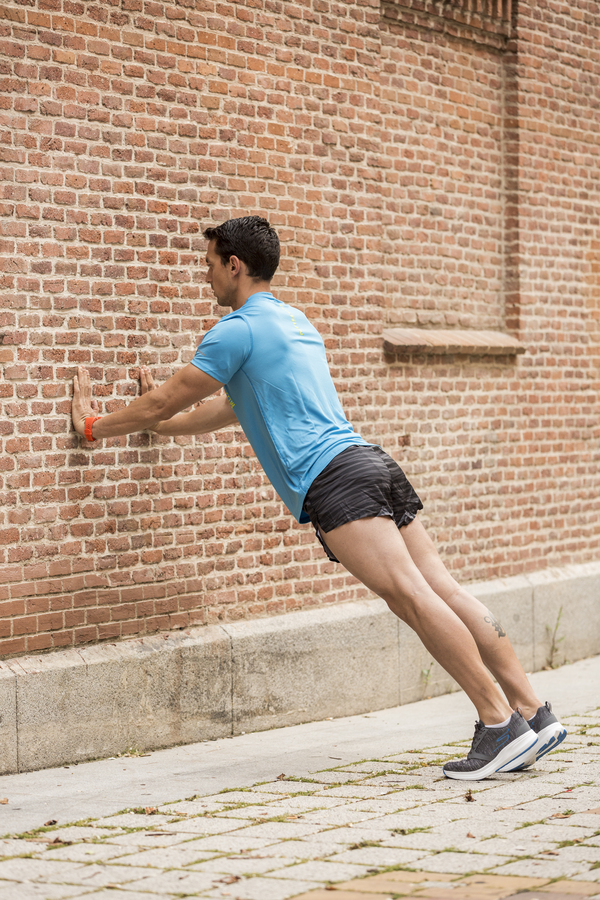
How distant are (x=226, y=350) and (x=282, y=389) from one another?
0.26 m

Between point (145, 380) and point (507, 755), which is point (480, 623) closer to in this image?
point (507, 755)

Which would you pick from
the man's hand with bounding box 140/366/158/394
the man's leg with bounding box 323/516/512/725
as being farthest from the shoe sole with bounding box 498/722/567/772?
the man's hand with bounding box 140/366/158/394

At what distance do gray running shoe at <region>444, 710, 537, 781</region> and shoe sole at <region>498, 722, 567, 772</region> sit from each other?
0.03m

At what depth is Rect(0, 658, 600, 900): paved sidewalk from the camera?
3.61 metres

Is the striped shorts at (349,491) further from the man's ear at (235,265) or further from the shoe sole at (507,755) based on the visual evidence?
the shoe sole at (507,755)

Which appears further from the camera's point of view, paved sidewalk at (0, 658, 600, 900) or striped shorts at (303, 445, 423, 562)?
striped shorts at (303, 445, 423, 562)

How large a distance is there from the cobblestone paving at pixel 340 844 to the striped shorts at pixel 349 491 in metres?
1.00

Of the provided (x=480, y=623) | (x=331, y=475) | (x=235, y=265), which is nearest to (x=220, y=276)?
(x=235, y=265)

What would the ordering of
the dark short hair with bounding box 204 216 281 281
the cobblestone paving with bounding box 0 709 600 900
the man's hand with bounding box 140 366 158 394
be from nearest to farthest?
1. the cobblestone paving with bounding box 0 709 600 900
2. the dark short hair with bounding box 204 216 281 281
3. the man's hand with bounding box 140 366 158 394

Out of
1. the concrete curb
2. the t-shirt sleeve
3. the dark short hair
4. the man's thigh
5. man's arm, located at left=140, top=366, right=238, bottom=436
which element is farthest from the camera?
man's arm, located at left=140, top=366, right=238, bottom=436

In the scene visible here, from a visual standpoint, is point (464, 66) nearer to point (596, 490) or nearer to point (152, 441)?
point (596, 490)

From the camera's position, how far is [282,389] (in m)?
4.95

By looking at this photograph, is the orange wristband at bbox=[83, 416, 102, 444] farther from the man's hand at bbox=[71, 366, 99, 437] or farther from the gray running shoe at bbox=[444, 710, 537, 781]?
the gray running shoe at bbox=[444, 710, 537, 781]

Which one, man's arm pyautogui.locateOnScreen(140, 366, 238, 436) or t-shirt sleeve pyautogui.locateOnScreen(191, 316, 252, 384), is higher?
t-shirt sleeve pyautogui.locateOnScreen(191, 316, 252, 384)
